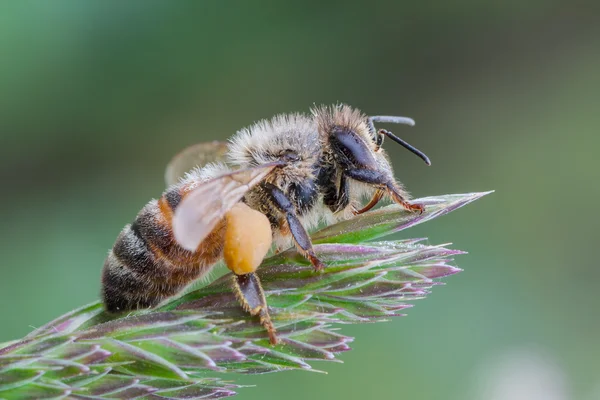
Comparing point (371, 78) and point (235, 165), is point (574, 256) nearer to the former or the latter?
point (371, 78)

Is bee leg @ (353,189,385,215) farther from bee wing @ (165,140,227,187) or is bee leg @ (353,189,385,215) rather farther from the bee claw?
bee wing @ (165,140,227,187)

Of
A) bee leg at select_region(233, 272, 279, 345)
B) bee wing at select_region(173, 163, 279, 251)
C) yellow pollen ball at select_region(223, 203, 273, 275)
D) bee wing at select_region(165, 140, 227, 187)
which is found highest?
bee wing at select_region(165, 140, 227, 187)

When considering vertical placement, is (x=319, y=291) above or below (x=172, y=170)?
below

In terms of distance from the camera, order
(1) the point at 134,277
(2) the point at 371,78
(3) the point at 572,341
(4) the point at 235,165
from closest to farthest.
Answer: (1) the point at 134,277, (4) the point at 235,165, (3) the point at 572,341, (2) the point at 371,78

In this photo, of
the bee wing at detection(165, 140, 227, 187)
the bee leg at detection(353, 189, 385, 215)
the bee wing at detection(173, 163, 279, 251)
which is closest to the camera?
the bee wing at detection(173, 163, 279, 251)

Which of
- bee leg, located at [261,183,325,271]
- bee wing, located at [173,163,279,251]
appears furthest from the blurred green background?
bee wing, located at [173,163,279,251]

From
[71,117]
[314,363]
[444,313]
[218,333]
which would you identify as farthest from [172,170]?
[71,117]

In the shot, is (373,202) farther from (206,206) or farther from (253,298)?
(206,206)
